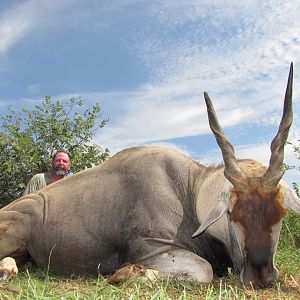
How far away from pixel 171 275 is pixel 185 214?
2.58ft

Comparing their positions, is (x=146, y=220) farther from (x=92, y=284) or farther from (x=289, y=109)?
(x=289, y=109)

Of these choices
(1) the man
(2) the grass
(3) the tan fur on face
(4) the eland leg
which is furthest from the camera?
(1) the man

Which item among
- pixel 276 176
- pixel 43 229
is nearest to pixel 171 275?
pixel 276 176

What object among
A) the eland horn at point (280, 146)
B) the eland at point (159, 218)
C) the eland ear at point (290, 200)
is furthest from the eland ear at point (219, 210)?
the eland ear at point (290, 200)

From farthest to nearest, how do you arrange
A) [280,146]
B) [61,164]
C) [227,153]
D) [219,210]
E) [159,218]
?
1. [61,164]
2. [159,218]
3. [227,153]
4. [280,146]
5. [219,210]

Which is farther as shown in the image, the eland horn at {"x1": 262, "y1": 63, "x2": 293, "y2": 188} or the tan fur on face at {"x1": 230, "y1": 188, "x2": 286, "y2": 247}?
the eland horn at {"x1": 262, "y1": 63, "x2": 293, "y2": 188}

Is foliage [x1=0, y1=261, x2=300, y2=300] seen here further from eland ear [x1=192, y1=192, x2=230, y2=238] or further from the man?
the man

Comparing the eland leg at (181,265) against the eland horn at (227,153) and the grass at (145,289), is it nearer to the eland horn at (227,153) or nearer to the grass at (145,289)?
the grass at (145,289)

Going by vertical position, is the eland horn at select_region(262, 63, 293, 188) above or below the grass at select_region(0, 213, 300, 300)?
above

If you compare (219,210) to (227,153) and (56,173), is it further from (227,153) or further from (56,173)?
(56,173)

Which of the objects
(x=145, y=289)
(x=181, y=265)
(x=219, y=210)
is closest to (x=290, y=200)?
(x=219, y=210)

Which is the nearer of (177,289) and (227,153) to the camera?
(177,289)

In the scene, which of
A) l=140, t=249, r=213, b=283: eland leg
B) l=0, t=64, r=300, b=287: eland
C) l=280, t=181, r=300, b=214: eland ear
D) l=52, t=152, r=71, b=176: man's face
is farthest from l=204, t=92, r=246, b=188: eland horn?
l=52, t=152, r=71, b=176: man's face

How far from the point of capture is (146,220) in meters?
5.27
